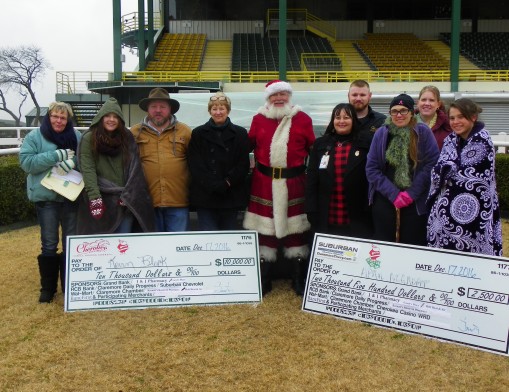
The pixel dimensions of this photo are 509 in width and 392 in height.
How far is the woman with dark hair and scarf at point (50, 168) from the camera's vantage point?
3.98 m

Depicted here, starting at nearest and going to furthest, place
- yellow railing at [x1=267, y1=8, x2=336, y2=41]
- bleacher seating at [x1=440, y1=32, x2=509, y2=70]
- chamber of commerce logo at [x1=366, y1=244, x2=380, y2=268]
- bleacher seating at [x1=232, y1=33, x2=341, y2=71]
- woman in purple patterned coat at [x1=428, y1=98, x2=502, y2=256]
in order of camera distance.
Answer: woman in purple patterned coat at [x1=428, y1=98, x2=502, y2=256], chamber of commerce logo at [x1=366, y1=244, x2=380, y2=268], bleacher seating at [x1=232, y1=33, x2=341, y2=71], bleacher seating at [x1=440, y1=32, x2=509, y2=70], yellow railing at [x1=267, y1=8, x2=336, y2=41]

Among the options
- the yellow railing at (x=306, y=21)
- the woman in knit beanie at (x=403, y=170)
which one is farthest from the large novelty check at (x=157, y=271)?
the yellow railing at (x=306, y=21)

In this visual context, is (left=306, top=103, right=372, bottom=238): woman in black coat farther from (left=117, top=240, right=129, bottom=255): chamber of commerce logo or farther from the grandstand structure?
the grandstand structure

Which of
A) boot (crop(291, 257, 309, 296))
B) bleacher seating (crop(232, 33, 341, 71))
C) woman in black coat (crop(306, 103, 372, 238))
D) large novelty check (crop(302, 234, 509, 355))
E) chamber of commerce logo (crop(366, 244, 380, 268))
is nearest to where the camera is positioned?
large novelty check (crop(302, 234, 509, 355))

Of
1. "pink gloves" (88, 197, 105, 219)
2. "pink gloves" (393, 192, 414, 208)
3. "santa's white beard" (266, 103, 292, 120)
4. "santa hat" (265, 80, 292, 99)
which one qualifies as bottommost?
"pink gloves" (88, 197, 105, 219)

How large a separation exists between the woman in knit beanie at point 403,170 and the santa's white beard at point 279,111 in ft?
2.58

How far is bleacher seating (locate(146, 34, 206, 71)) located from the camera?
24.9 meters

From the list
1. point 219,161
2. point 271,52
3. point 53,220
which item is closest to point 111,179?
point 53,220

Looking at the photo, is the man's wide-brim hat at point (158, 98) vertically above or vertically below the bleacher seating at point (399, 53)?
below

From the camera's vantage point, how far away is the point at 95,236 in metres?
4.00

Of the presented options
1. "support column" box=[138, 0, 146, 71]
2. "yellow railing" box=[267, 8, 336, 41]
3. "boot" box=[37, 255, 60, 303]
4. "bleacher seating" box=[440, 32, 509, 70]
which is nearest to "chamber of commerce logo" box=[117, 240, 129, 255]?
"boot" box=[37, 255, 60, 303]

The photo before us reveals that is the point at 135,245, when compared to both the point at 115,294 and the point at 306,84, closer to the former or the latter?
the point at 115,294

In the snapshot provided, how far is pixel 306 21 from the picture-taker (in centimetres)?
2812

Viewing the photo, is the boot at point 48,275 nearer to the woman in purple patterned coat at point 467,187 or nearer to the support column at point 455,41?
the woman in purple patterned coat at point 467,187
